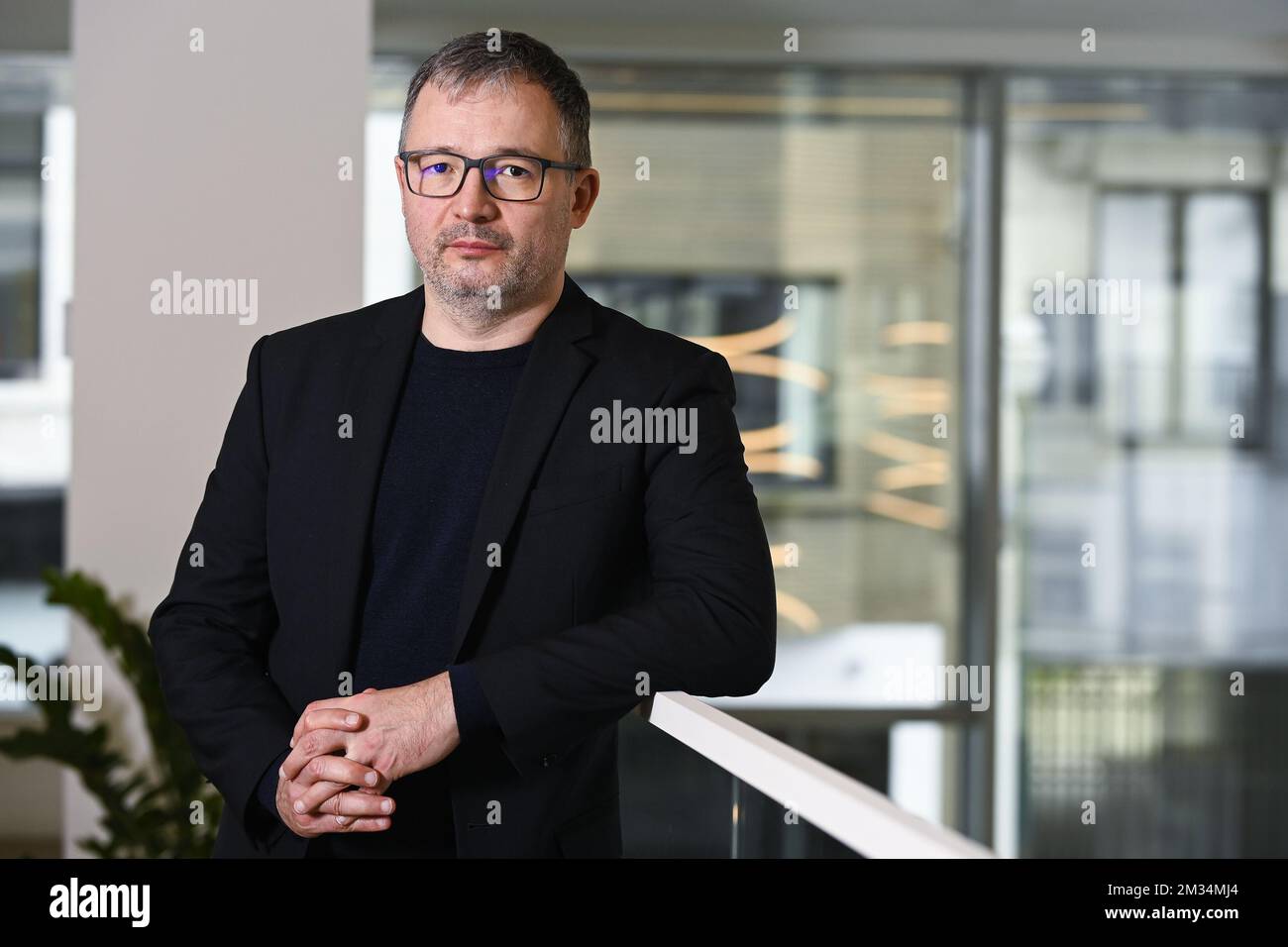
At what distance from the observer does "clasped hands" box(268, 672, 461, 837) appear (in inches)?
55.2

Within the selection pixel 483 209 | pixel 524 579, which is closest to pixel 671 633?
pixel 524 579

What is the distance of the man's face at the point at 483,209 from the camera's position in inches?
62.3

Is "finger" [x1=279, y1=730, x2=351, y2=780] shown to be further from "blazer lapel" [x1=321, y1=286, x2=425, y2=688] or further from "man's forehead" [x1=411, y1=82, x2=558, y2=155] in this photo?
"man's forehead" [x1=411, y1=82, x2=558, y2=155]

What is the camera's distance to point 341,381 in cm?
164

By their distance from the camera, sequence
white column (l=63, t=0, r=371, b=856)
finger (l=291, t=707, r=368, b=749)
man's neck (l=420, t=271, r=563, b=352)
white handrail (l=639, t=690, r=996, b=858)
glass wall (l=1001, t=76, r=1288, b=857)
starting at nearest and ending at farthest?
1. white handrail (l=639, t=690, r=996, b=858)
2. finger (l=291, t=707, r=368, b=749)
3. man's neck (l=420, t=271, r=563, b=352)
4. white column (l=63, t=0, r=371, b=856)
5. glass wall (l=1001, t=76, r=1288, b=857)

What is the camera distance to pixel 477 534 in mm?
1517

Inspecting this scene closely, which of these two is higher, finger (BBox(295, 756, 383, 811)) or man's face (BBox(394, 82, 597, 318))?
man's face (BBox(394, 82, 597, 318))

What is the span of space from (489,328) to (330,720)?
54 cm

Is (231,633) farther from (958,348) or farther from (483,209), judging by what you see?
(958,348)

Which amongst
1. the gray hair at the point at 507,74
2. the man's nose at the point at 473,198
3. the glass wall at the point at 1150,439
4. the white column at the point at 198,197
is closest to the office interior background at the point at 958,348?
the glass wall at the point at 1150,439

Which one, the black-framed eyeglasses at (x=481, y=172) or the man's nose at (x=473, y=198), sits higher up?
the black-framed eyeglasses at (x=481, y=172)

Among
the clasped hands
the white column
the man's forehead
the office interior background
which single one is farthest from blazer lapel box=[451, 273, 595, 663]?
the office interior background

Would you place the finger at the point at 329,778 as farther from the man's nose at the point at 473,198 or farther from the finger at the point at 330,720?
the man's nose at the point at 473,198

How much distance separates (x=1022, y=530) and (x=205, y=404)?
272cm
